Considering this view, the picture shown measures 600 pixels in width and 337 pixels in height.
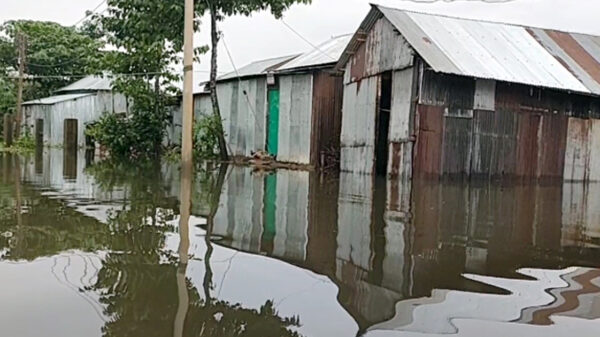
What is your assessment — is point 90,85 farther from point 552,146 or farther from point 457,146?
point 552,146

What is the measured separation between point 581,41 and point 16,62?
33279 millimetres

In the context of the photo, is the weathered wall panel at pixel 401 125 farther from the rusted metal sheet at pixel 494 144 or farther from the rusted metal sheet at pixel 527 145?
the rusted metal sheet at pixel 527 145

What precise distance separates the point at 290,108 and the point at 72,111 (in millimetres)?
16533

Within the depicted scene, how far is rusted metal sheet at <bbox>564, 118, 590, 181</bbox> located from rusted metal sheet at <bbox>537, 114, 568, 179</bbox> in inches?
7.5

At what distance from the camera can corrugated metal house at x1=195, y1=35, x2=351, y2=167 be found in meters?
19.8

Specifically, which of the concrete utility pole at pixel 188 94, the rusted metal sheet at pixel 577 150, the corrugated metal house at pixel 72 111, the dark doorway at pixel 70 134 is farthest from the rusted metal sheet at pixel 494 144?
the dark doorway at pixel 70 134

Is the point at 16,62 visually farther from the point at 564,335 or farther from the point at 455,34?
the point at 564,335

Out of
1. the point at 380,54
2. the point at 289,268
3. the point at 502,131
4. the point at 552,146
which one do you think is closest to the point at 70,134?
the point at 380,54

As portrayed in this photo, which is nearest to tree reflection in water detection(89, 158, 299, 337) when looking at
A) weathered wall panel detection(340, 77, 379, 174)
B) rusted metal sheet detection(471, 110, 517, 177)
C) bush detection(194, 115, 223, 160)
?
rusted metal sheet detection(471, 110, 517, 177)

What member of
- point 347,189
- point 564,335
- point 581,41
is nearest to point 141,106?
point 347,189

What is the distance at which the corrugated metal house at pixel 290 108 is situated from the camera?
19844 mm

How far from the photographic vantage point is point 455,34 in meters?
16.5

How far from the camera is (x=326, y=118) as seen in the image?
19828 millimetres

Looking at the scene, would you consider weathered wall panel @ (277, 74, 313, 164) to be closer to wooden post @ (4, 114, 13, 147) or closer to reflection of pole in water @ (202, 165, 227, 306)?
reflection of pole in water @ (202, 165, 227, 306)
